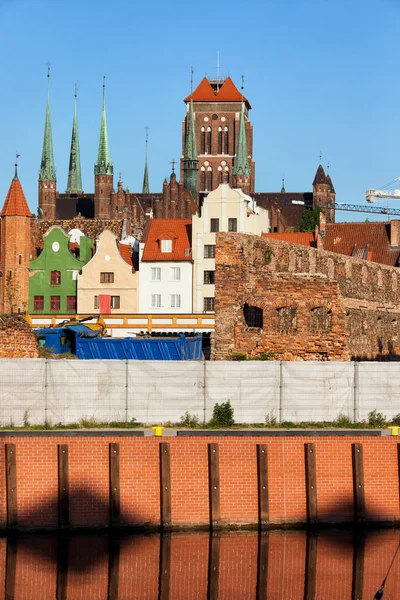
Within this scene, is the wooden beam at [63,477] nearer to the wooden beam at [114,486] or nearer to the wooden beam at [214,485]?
the wooden beam at [114,486]

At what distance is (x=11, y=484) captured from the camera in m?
26.5

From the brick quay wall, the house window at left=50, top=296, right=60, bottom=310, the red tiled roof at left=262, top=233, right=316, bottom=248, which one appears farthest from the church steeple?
the brick quay wall

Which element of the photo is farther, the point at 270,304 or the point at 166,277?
the point at 166,277

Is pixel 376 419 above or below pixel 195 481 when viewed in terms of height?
above

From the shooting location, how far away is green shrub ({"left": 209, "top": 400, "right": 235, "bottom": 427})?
33.6 metres

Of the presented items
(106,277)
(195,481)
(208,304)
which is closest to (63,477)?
(195,481)

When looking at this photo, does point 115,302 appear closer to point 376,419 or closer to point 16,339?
point 16,339

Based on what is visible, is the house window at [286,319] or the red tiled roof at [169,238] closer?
the house window at [286,319]

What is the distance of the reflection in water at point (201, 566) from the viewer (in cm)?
2388

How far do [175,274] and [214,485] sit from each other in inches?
2495

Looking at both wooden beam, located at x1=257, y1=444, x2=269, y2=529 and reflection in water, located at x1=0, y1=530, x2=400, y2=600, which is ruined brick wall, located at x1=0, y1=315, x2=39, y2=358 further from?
wooden beam, located at x1=257, y1=444, x2=269, y2=529

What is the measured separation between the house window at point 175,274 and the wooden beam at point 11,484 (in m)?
63.7

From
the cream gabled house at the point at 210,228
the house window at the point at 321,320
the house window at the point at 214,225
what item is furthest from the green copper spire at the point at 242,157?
the house window at the point at 321,320

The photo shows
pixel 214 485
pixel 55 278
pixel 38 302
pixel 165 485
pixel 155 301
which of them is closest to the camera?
pixel 165 485
